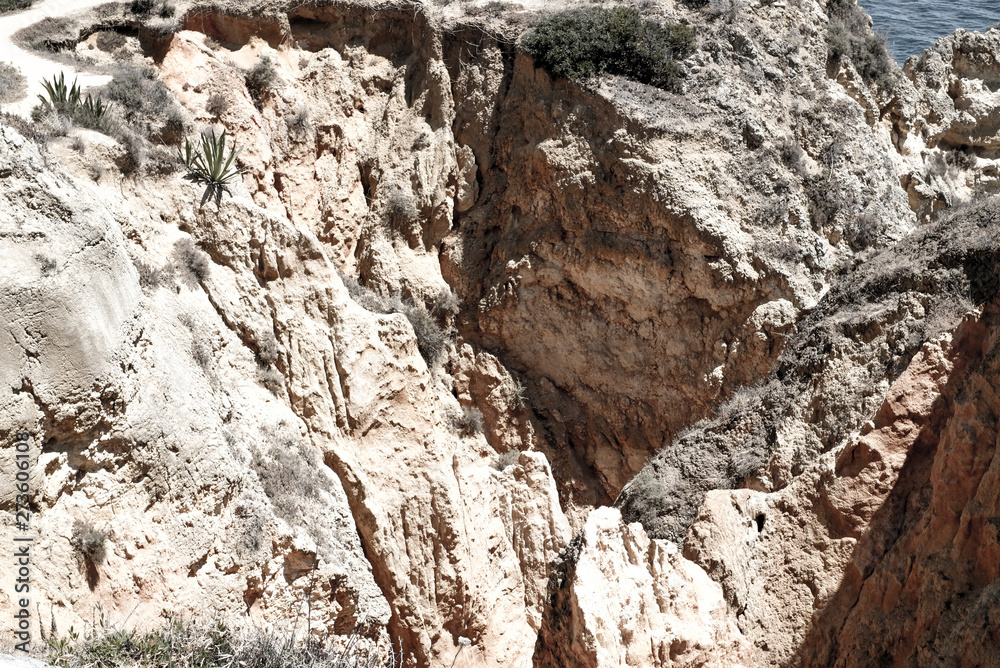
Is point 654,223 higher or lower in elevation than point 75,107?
lower

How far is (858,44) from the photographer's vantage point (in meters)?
17.8

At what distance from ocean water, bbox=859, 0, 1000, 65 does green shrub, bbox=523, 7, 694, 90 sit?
11.7 meters

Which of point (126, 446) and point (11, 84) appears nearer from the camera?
point (126, 446)

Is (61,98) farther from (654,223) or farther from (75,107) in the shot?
(654,223)

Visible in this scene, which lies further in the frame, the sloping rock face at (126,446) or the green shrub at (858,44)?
the green shrub at (858,44)

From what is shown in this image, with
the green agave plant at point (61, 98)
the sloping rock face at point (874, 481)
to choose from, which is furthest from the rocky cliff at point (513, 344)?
the green agave plant at point (61, 98)

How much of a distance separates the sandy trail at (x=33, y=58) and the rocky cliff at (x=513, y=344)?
3.20ft

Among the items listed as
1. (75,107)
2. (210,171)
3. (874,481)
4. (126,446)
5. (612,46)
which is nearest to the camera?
(874,481)

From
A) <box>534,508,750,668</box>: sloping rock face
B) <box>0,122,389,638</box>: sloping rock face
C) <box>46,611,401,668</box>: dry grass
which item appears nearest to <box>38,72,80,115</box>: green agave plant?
<box>0,122,389,638</box>: sloping rock face

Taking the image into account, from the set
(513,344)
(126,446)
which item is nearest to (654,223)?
(513,344)

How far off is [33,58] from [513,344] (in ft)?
29.6

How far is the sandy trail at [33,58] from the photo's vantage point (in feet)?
39.7

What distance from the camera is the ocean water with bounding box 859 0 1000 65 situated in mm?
25312

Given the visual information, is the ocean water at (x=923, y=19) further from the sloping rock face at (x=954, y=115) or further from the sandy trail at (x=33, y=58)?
the sandy trail at (x=33, y=58)
